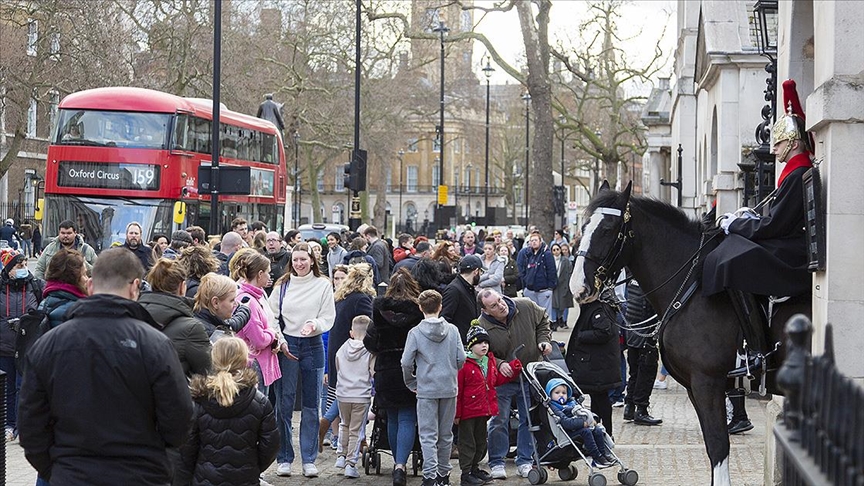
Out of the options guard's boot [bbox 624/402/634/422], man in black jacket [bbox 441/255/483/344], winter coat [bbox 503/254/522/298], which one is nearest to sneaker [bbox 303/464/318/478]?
man in black jacket [bbox 441/255/483/344]

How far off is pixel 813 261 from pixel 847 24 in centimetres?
138

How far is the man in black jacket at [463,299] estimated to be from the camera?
35.6 ft

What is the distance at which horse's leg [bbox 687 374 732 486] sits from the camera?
788 centimetres

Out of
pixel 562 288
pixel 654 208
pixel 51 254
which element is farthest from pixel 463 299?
pixel 562 288

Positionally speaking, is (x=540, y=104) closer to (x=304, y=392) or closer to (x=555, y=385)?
(x=304, y=392)

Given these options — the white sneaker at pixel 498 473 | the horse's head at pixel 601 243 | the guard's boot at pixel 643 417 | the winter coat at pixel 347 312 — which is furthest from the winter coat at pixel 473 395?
the guard's boot at pixel 643 417

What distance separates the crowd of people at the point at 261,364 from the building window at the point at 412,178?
378 ft

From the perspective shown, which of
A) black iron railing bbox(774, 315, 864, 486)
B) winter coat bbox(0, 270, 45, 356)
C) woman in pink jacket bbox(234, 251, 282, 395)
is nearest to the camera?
black iron railing bbox(774, 315, 864, 486)

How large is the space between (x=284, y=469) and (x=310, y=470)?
0.73ft

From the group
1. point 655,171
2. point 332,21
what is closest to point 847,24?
point 655,171

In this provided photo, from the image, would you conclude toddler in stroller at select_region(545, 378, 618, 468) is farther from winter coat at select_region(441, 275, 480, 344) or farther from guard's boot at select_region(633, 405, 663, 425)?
guard's boot at select_region(633, 405, 663, 425)

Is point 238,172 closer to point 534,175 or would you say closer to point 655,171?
point 534,175

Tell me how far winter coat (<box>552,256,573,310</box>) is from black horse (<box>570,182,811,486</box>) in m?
16.0

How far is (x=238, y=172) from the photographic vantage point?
2281 centimetres
